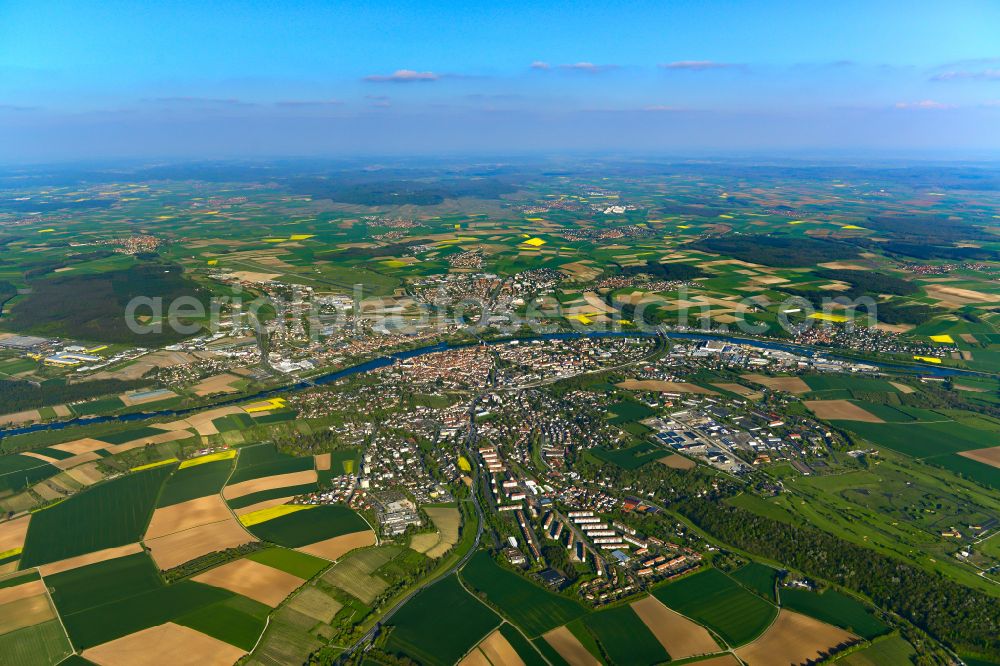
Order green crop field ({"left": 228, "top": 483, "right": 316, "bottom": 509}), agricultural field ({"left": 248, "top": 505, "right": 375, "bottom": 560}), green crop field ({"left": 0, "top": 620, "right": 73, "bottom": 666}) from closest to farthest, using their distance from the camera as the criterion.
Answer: green crop field ({"left": 0, "top": 620, "right": 73, "bottom": 666}) < agricultural field ({"left": 248, "top": 505, "right": 375, "bottom": 560}) < green crop field ({"left": 228, "top": 483, "right": 316, "bottom": 509})

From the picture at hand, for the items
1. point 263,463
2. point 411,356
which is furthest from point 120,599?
point 411,356

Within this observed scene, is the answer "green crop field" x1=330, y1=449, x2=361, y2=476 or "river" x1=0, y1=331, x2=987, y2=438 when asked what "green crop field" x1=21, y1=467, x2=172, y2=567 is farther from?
"river" x1=0, y1=331, x2=987, y2=438

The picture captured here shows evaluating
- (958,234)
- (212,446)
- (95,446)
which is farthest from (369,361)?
(958,234)

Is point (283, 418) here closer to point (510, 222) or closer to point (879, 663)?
point (879, 663)

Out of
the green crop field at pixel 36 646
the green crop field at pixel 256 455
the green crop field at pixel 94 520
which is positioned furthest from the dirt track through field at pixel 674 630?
the green crop field at pixel 94 520

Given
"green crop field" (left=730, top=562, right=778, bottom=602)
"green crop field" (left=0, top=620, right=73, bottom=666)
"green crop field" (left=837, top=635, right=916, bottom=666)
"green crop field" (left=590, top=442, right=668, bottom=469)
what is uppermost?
"green crop field" (left=590, top=442, right=668, bottom=469)

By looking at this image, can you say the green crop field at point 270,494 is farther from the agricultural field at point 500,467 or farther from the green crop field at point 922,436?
the green crop field at point 922,436

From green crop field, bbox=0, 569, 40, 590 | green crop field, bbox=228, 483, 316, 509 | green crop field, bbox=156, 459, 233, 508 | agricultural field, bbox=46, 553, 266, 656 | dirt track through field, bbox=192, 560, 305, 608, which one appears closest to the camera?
agricultural field, bbox=46, 553, 266, 656

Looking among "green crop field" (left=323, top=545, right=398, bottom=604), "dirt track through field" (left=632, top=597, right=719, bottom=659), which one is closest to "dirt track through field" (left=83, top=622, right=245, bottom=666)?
"green crop field" (left=323, top=545, right=398, bottom=604)
